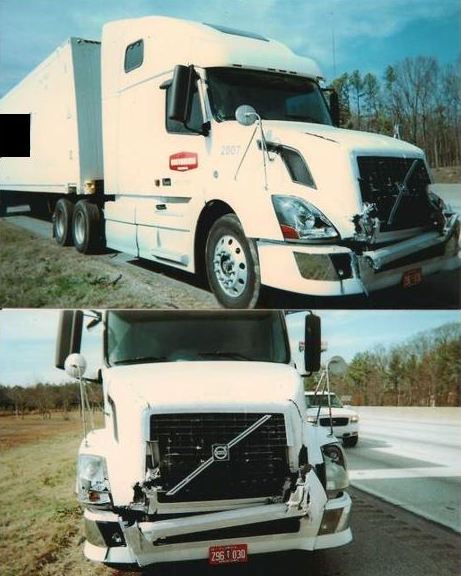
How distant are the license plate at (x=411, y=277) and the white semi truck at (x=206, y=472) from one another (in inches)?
33.5

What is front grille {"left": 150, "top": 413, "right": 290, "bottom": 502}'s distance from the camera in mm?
3684

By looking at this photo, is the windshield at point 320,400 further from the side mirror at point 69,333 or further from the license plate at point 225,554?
the side mirror at point 69,333

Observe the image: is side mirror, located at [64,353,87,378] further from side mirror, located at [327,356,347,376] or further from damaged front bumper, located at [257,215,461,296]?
side mirror, located at [327,356,347,376]

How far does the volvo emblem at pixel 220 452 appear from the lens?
12.2ft

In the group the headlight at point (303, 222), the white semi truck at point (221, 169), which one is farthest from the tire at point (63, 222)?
the headlight at point (303, 222)

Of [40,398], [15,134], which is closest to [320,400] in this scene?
[40,398]

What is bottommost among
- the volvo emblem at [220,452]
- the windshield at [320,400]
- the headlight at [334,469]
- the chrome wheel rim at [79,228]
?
the headlight at [334,469]

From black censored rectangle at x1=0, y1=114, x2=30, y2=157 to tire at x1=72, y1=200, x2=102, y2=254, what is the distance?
472 millimetres

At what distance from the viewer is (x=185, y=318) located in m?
4.35

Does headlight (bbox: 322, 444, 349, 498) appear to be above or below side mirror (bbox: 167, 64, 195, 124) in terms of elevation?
below

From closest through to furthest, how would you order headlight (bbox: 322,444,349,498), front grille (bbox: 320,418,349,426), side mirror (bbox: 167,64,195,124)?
headlight (bbox: 322,444,349,498) < side mirror (bbox: 167,64,195,124) < front grille (bbox: 320,418,349,426)

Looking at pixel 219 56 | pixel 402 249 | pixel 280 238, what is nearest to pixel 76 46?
pixel 219 56

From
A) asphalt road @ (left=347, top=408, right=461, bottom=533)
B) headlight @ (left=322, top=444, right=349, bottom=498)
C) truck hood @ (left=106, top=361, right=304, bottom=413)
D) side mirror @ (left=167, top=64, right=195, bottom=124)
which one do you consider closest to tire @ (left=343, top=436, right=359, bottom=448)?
asphalt road @ (left=347, top=408, right=461, bottom=533)

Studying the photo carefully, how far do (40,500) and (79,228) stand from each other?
1.68 metres
